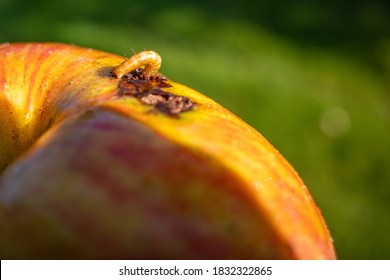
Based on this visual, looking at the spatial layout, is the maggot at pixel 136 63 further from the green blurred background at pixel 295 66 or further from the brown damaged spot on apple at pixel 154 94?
the green blurred background at pixel 295 66

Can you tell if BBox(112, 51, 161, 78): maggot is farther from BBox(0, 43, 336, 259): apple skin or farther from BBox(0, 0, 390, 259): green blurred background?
BBox(0, 0, 390, 259): green blurred background

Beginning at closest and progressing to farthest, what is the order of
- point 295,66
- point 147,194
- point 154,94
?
point 147,194 → point 154,94 → point 295,66

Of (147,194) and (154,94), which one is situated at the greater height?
(154,94)

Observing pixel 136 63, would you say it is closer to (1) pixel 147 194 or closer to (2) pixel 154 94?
(2) pixel 154 94

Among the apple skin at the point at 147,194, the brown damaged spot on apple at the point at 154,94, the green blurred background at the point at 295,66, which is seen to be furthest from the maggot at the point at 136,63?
the green blurred background at the point at 295,66

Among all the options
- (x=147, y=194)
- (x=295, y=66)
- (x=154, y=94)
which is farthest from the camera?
(x=295, y=66)

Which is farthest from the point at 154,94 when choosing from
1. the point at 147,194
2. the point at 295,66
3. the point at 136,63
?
the point at 295,66

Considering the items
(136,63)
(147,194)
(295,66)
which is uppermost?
(295,66)
